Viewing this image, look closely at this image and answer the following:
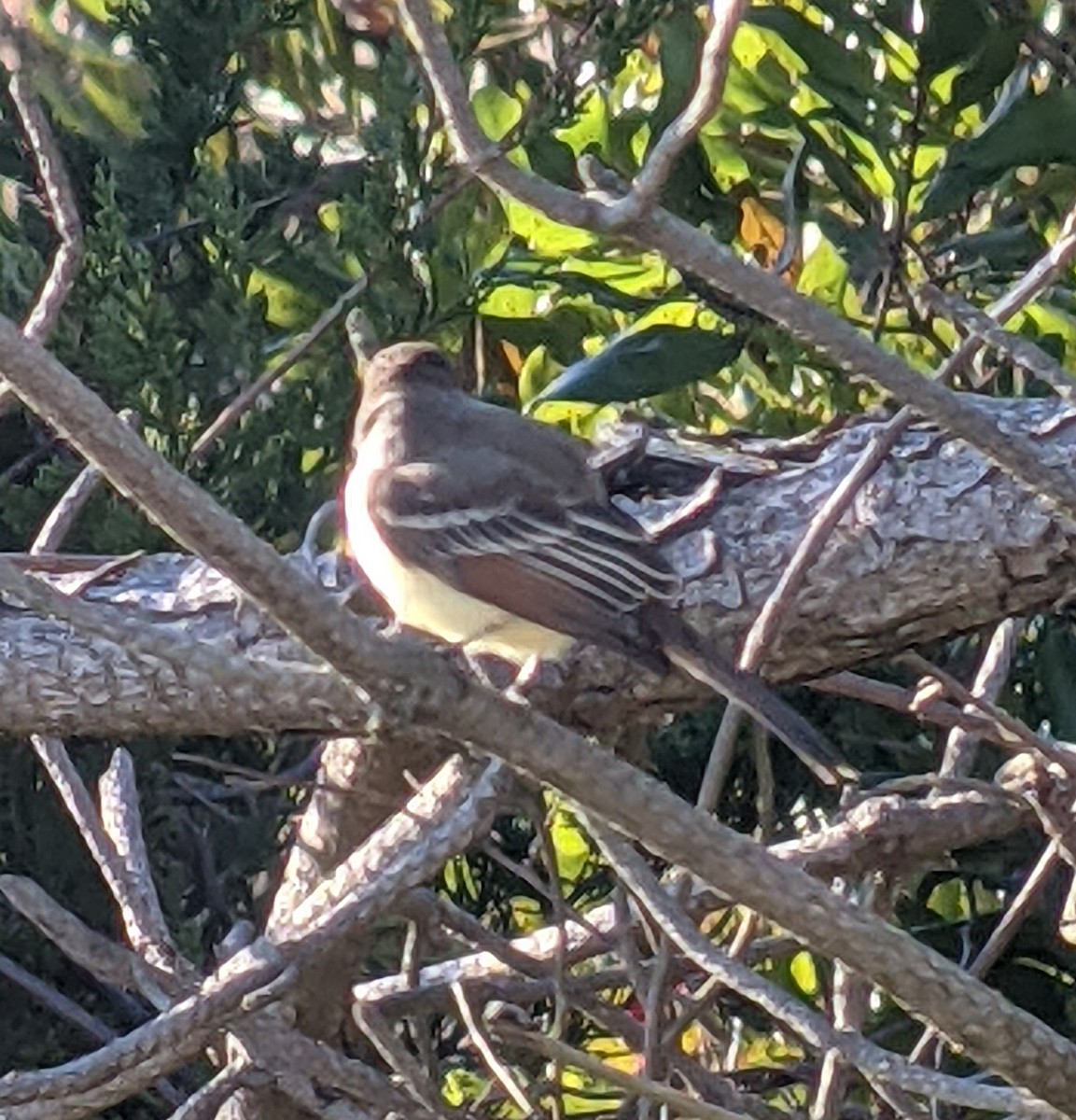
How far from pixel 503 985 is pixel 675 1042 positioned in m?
0.24

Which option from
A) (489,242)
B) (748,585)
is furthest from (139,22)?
(748,585)

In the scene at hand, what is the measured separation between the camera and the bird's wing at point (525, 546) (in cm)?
268

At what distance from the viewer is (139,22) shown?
3117 mm

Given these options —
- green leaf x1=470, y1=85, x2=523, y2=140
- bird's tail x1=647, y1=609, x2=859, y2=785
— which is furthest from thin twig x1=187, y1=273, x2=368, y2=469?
bird's tail x1=647, y1=609, x2=859, y2=785

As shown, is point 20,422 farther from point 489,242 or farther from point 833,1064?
point 833,1064

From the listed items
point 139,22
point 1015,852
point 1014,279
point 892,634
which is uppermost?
point 139,22

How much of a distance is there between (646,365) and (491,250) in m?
0.48

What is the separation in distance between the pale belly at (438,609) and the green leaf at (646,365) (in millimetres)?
267

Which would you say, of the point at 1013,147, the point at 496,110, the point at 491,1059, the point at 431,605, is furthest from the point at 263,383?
the point at 1013,147

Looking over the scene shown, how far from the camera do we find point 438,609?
2.98m

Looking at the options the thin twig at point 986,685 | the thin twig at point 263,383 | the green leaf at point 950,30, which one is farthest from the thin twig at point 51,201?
the green leaf at point 950,30

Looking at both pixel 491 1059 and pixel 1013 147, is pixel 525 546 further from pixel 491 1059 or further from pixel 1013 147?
pixel 491 1059

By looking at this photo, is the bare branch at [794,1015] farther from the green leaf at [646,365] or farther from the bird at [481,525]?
the green leaf at [646,365]

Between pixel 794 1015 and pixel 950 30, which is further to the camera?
pixel 950 30
